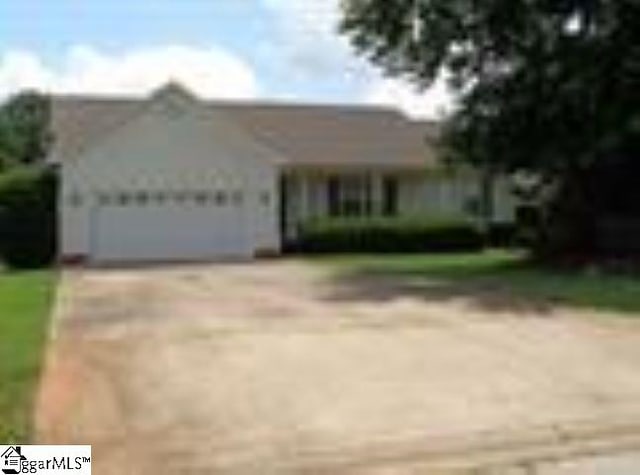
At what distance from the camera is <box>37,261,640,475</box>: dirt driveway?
30.2 ft

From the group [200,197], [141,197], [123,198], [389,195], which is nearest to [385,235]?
[389,195]

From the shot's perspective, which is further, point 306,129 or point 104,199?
point 306,129

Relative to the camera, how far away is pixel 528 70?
26.9 m

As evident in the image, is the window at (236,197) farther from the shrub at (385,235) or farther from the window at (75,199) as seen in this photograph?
the window at (75,199)

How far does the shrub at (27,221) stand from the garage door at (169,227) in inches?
49.0

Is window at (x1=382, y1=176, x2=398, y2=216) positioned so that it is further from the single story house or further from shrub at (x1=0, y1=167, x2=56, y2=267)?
shrub at (x1=0, y1=167, x2=56, y2=267)

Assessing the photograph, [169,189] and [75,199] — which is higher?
[169,189]

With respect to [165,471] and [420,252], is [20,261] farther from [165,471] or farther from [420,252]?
[165,471]

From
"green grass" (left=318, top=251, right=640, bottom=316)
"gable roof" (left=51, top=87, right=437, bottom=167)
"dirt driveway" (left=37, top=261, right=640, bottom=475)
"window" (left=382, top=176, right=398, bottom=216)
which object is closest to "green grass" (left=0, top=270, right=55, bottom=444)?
"dirt driveway" (left=37, top=261, right=640, bottom=475)

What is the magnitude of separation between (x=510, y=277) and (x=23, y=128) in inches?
2210

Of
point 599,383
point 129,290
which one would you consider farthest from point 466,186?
point 599,383

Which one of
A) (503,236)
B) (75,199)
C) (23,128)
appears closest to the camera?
(75,199)

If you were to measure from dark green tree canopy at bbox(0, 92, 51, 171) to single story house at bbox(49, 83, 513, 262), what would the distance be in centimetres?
1588

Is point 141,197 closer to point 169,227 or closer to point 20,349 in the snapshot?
point 169,227
